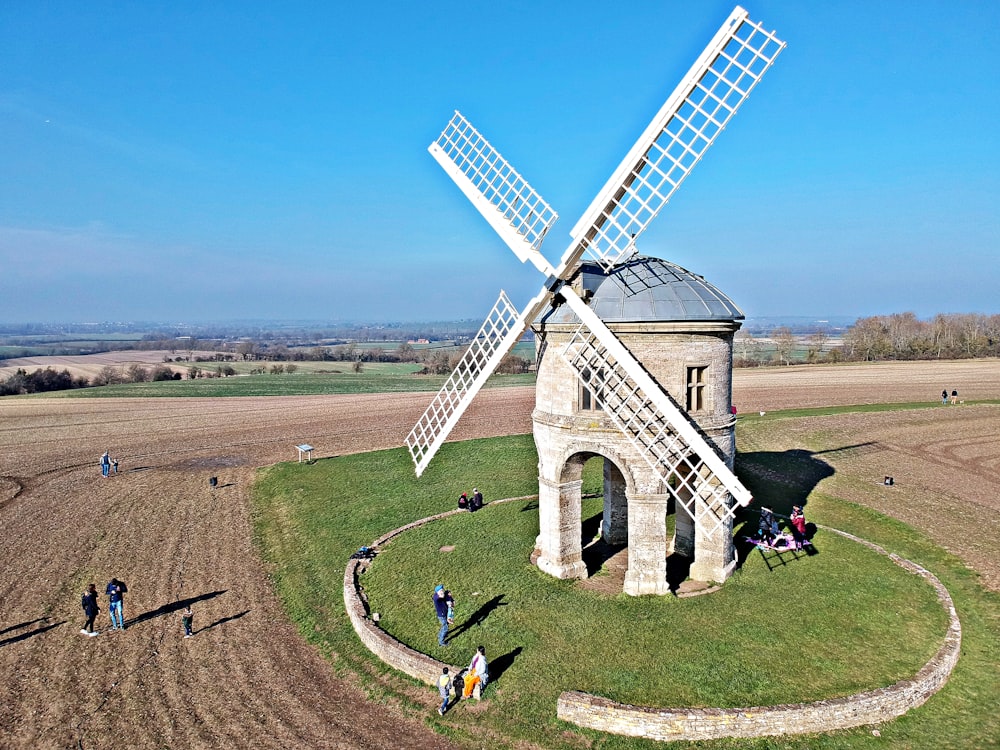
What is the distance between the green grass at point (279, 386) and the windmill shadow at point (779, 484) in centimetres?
Result: 5416

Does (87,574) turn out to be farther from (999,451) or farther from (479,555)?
(999,451)

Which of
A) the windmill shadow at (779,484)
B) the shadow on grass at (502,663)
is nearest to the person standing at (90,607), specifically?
the shadow on grass at (502,663)

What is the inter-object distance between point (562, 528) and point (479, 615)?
377 centimetres

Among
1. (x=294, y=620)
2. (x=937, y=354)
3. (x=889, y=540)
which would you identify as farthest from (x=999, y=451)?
(x=937, y=354)

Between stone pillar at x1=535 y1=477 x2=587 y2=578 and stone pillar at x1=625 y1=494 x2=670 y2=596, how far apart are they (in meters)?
2.01

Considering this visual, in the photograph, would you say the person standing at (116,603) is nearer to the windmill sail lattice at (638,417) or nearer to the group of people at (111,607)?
the group of people at (111,607)

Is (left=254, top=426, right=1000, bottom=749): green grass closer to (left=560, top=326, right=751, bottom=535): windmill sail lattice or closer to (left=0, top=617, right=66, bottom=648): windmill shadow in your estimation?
(left=560, top=326, right=751, bottom=535): windmill sail lattice

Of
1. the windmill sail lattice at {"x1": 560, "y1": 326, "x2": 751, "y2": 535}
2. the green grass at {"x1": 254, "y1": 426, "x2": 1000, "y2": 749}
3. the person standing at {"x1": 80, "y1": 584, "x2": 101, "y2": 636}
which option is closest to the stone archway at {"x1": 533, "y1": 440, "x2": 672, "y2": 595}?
the green grass at {"x1": 254, "y1": 426, "x2": 1000, "y2": 749}

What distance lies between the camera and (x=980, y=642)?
51.0 feet

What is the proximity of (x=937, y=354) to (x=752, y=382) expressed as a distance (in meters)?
50.6

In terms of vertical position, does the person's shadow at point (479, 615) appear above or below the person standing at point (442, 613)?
below

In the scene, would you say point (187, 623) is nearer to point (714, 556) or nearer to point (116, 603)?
point (116, 603)

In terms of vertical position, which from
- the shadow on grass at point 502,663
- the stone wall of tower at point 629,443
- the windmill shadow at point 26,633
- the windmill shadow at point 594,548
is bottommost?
the windmill shadow at point 26,633

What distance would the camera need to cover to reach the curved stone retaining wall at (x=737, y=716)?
12.2 meters
